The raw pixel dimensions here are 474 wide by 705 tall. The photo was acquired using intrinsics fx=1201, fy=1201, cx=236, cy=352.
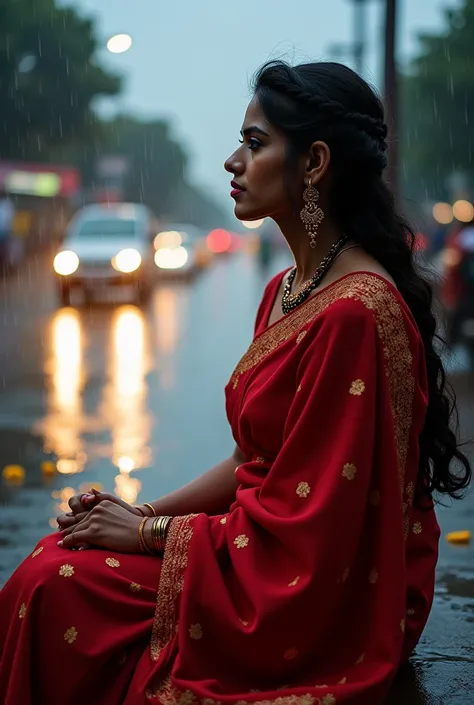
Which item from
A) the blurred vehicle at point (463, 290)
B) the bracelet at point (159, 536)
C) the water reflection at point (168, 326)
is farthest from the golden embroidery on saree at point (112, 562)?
the blurred vehicle at point (463, 290)

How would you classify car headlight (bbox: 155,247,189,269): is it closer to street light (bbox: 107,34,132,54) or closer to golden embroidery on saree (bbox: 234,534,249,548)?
street light (bbox: 107,34,132,54)

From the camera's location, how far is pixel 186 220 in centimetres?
16225

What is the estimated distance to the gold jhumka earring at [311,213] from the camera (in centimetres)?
306

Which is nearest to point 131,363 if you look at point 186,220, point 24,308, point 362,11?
point 24,308

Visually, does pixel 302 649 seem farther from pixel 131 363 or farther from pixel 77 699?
pixel 131 363

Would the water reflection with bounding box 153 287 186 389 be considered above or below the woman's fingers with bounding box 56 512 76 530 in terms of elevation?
below

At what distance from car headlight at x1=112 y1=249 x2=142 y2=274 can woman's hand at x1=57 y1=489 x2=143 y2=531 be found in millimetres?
18856

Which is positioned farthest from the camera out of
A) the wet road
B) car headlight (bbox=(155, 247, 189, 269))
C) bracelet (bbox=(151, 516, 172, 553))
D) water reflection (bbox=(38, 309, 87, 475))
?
car headlight (bbox=(155, 247, 189, 269))

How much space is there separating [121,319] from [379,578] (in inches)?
635

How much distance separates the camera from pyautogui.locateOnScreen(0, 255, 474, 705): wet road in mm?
4242

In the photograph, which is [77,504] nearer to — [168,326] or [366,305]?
[366,305]

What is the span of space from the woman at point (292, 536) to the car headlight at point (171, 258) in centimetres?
3316

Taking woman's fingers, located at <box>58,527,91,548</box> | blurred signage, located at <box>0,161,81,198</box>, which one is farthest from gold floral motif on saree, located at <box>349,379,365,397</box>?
blurred signage, located at <box>0,161,81,198</box>

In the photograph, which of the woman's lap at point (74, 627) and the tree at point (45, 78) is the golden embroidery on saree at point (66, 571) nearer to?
the woman's lap at point (74, 627)
